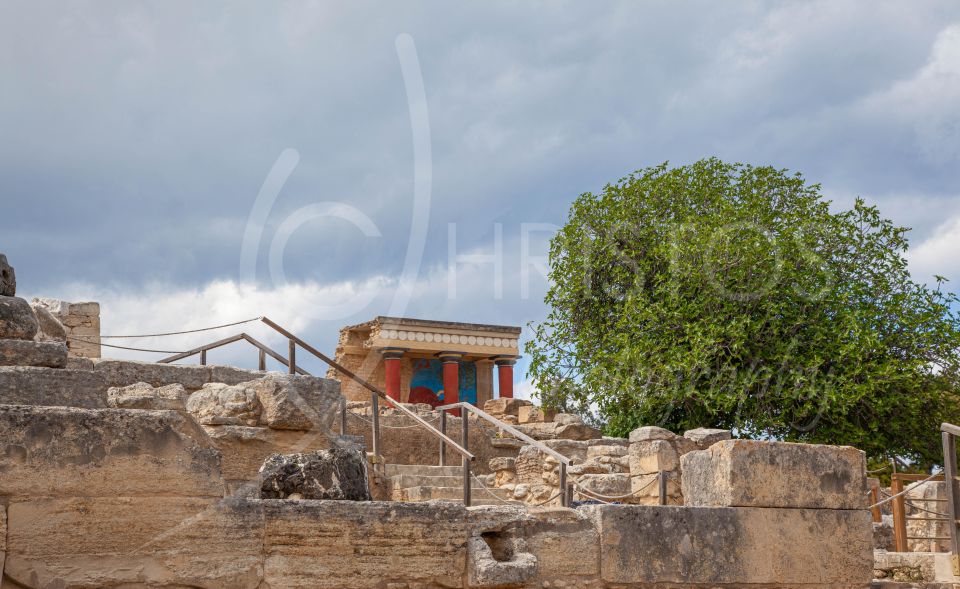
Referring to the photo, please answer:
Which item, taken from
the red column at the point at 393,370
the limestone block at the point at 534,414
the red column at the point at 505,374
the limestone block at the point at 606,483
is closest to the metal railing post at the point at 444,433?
the limestone block at the point at 606,483

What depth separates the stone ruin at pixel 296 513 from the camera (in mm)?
4090

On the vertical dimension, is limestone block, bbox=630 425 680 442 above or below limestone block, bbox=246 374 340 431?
below

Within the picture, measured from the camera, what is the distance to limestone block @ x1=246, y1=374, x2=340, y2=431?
23.9 ft

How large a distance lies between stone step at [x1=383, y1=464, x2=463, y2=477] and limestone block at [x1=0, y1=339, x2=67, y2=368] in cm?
458

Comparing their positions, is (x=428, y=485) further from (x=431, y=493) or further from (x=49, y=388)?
(x=49, y=388)

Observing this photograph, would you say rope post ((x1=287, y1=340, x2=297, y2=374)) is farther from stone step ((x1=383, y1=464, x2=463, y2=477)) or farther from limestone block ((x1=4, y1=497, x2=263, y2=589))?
limestone block ((x1=4, y1=497, x2=263, y2=589))

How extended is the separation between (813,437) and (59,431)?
46.7 feet

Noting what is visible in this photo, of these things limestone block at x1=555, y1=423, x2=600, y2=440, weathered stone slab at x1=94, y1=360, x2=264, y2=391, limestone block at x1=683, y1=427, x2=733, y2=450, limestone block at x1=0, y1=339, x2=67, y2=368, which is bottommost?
limestone block at x1=683, y1=427, x2=733, y2=450

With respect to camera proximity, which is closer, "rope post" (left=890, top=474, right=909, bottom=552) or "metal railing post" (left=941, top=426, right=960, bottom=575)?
"metal railing post" (left=941, top=426, right=960, bottom=575)

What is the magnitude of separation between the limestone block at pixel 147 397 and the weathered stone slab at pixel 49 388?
1.25m

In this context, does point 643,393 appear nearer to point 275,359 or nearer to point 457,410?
point 457,410

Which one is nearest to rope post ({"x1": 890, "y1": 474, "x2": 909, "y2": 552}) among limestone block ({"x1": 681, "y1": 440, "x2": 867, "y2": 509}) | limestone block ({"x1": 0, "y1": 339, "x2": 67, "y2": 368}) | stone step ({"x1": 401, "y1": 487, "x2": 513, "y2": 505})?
stone step ({"x1": 401, "y1": 487, "x2": 513, "y2": 505})

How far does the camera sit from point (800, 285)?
53.1 feet

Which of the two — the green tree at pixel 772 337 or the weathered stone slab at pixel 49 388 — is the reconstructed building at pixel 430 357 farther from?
the weathered stone slab at pixel 49 388
